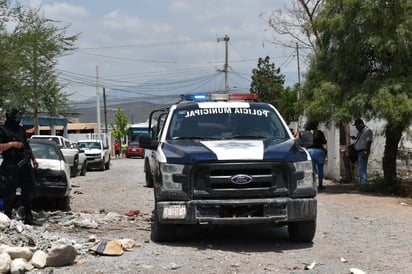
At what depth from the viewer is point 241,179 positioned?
7633 mm

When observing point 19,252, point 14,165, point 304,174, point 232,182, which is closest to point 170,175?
point 232,182

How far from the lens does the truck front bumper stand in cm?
764

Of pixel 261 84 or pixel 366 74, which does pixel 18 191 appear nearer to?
pixel 366 74

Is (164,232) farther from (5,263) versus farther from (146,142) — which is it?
(5,263)

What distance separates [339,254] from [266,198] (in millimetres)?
Result: 1143

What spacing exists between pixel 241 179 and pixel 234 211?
17.2 inches

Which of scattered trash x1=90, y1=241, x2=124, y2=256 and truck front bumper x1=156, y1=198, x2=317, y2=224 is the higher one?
truck front bumper x1=156, y1=198, x2=317, y2=224

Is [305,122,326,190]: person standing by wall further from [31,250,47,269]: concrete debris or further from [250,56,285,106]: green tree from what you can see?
[250,56,285,106]: green tree

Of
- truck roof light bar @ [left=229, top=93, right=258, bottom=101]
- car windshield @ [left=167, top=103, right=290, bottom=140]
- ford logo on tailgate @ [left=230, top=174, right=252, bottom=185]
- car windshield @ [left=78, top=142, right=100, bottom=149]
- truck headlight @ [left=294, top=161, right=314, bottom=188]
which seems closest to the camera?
ford logo on tailgate @ [left=230, top=174, right=252, bottom=185]

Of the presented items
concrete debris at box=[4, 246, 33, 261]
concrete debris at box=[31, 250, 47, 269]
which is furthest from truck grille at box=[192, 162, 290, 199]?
concrete debris at box=[4, 246, 33, 261]

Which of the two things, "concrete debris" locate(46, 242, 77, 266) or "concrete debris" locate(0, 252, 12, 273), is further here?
"concrete debris" locate(46, 242, 77, 266)

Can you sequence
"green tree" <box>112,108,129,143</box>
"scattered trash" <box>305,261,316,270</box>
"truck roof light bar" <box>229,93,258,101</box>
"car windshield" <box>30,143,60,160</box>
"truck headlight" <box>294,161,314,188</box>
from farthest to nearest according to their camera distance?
"green tree" <box>112,108,129,143</box> → "car windshield" <box>30,143,60,160</box> → "truck roof light bar" <box>229,93,258,101</box> → "truck headlight" <box>294,161,314,188</box> → "scattered trash" <box>305,261,316,270</box>

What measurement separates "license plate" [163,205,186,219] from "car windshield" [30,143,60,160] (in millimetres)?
5227

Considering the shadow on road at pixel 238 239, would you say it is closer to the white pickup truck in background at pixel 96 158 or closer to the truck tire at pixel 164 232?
the truck tire at pixel 164 232
